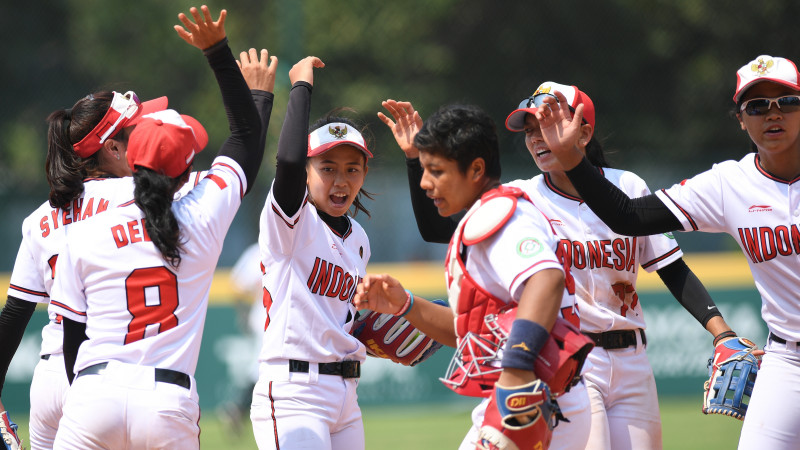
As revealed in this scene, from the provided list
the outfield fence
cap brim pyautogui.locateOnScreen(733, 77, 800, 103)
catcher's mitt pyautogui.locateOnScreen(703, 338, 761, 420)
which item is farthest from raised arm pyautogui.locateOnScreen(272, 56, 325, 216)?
the outfield fence

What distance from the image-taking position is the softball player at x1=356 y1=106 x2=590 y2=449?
314 centimetres

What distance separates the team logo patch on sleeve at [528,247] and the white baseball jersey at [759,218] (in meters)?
1.29

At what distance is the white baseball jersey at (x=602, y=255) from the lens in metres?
4.43

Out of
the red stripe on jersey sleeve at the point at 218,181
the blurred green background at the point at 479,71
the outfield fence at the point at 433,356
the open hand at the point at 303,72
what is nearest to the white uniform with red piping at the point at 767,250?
the open hand at the point at 303,72

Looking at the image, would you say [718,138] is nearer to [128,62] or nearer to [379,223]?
[379,223]

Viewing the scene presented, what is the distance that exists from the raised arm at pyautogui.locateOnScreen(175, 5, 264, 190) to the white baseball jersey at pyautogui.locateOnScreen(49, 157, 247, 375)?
0.33m

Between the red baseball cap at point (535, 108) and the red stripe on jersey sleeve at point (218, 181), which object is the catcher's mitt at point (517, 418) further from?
the red baseball cap at point (535, 108)

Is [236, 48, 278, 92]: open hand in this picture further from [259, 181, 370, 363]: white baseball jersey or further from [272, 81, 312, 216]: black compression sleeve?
[259, 181, 370, 363]: white baseball jersey

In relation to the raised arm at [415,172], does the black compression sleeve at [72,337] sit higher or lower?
lower

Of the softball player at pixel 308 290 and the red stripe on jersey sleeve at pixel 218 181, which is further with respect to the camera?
the softball player at pixel 308 290

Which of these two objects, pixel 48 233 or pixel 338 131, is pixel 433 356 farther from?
pixel 48 233

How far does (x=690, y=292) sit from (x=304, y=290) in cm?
194

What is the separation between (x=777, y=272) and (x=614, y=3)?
1191 cm

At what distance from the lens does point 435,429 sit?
973 cm
